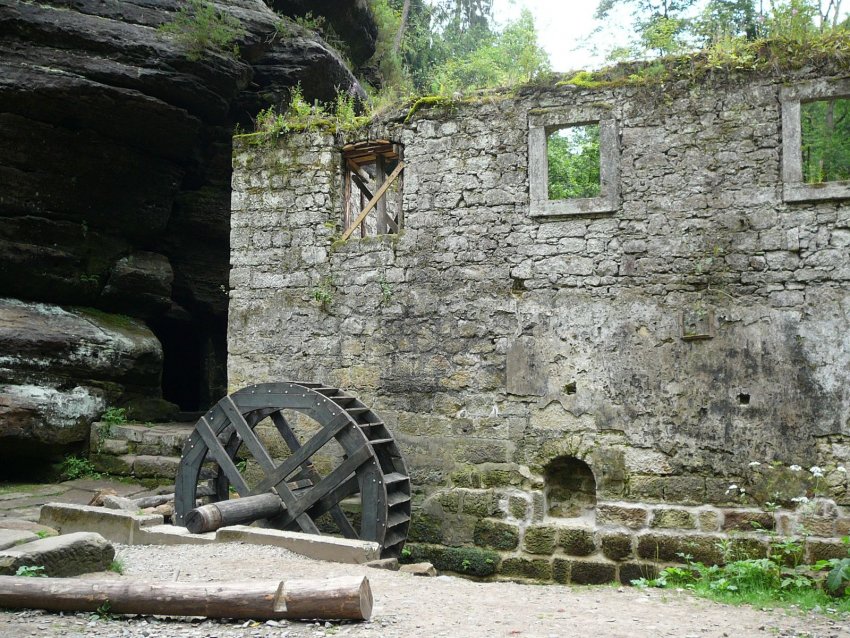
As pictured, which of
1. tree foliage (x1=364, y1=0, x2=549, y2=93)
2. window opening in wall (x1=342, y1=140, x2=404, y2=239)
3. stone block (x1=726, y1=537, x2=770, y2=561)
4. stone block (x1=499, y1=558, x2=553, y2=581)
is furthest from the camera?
tree foliage (x1=364, y1=0, x2=549, y2=93)

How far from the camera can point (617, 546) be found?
636 cm

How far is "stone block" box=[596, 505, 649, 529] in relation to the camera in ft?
20.8

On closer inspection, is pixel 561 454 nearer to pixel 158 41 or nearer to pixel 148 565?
pixel 148 565

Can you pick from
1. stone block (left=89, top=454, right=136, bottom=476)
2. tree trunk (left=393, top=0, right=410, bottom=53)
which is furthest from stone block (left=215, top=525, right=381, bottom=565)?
tree trunk (left=393, top=0, right=410, bottom=53)

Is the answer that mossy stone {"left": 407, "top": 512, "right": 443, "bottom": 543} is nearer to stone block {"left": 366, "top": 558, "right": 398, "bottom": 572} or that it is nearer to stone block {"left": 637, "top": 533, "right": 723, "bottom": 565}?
stone block {"left": 366, "top": 558, "right": 398, "bottom": 572}

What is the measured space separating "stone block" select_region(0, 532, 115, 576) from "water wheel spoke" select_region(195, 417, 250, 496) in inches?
79.9

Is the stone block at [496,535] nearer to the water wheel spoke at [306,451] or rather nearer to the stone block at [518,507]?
the stone block at [518,507]

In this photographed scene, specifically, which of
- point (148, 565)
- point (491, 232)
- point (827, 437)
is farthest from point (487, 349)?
point (148, 565)

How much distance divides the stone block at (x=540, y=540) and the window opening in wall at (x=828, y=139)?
8.51m

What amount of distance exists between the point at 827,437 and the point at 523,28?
1923 centimetres

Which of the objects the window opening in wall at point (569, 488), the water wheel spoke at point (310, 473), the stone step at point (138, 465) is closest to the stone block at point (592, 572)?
the window opening in wall at point (569, 488)

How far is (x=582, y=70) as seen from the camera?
6.95 m

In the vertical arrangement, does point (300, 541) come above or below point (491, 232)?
below

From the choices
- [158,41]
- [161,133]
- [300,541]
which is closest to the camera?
[300,541]
